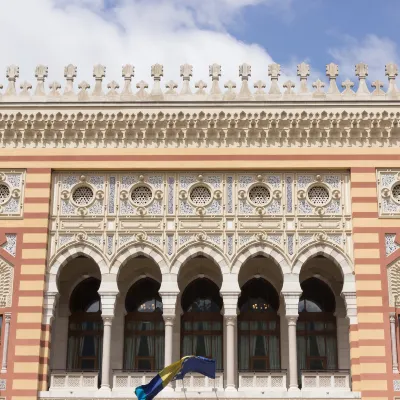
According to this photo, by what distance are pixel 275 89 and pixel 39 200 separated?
6760mm

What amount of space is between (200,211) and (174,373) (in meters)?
4.35

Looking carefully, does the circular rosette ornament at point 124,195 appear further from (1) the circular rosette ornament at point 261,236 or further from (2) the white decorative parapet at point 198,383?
(2) the white decorative parapet at point 198,383

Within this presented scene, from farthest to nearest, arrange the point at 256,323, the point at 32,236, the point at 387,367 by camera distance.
A: the point at 256,323 → the point at 32,236 → the point at 387,367

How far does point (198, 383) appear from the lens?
19.7 metres

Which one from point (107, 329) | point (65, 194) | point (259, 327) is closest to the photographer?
point (107, 329)

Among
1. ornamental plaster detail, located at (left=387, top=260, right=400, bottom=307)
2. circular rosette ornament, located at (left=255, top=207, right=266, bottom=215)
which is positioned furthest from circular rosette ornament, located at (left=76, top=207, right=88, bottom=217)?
ornamental plaster detail, located at (left=387, top=260, right=400, bottom=307)

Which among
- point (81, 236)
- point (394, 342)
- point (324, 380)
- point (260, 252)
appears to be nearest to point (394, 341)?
point (394, 342)

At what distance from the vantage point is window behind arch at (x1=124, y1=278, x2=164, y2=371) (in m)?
22.0

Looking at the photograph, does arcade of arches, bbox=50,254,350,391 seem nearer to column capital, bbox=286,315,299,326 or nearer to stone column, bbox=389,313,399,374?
column capital, bbox=286,315,299,326

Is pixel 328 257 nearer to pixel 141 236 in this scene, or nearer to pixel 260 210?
pixel 260 210

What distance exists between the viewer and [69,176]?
69.5 ft

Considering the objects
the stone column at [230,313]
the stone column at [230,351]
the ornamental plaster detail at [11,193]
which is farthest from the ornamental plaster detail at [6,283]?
the stone column at [230,351]

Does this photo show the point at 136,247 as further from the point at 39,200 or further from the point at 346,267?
the point at 346,267

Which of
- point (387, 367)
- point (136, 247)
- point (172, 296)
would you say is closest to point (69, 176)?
point (136, 247)
